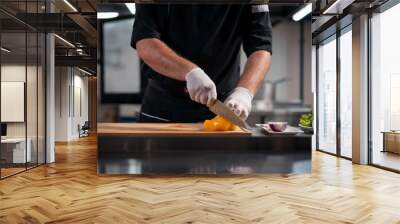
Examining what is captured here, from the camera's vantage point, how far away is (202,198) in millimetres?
4113

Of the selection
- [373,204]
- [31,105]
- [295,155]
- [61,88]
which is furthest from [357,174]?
[61,88]

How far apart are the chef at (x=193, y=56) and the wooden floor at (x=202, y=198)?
93 centimetres

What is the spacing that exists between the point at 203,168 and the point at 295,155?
4.26 ft

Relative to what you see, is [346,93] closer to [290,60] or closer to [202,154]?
[290,60]

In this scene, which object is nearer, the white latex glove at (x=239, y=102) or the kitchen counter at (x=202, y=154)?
the white latex glove at (x=239, y=102)

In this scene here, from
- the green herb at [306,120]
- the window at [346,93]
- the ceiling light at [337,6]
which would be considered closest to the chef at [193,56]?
the green herb at [306,120]

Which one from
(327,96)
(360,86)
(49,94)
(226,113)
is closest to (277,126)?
(226,113)

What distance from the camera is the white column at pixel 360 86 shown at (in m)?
6.71

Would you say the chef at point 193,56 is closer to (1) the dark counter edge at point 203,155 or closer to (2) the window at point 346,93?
A: (1) the dark counter edge at point 203,155

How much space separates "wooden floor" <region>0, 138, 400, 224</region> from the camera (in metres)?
3.37

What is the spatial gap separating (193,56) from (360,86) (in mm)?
3333

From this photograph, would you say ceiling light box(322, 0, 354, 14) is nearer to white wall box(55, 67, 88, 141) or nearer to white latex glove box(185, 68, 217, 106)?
white latex glove box(185, 68, 217, 106)

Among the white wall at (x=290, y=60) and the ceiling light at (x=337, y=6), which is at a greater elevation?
the ceiling light at (x=337, y=6)

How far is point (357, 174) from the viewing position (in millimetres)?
5652
